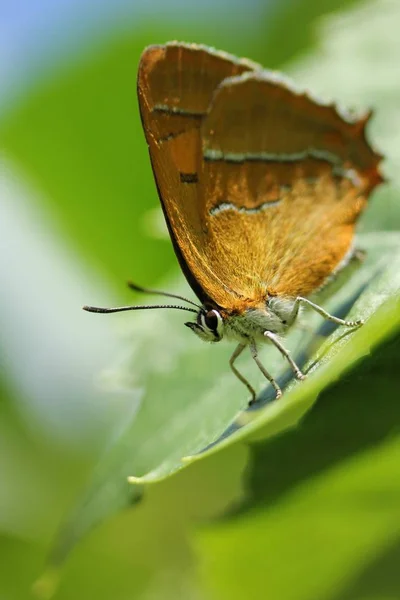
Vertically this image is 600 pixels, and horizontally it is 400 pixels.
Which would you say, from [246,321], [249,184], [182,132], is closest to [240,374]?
[246,321]

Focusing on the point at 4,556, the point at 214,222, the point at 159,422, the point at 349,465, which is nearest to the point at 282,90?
the point at 214,222

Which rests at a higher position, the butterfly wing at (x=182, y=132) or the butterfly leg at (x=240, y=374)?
the butterfly wing at (x=182, y=132)

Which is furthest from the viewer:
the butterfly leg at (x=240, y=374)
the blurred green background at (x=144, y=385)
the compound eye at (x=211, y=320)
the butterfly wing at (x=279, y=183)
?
the butterfly wing at (x=279, y=183)

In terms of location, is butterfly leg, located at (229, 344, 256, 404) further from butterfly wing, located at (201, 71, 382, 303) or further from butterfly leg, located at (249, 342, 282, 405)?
butterfly wing, located at (201, 71, 382, 303)

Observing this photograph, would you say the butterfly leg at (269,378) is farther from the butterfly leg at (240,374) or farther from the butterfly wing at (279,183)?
the butterfly wing at (279,183)

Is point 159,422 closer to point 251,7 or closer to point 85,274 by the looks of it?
point 85,274

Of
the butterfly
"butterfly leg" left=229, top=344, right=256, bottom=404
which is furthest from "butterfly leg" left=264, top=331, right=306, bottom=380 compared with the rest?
"butterfly leg" left=229, top=344, right=256, bottom=404

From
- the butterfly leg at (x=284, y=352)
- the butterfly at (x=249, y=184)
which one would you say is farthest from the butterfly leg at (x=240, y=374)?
the butterfly leg at (x=284, y=352)

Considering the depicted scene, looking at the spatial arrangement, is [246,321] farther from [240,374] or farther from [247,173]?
[247,173]
